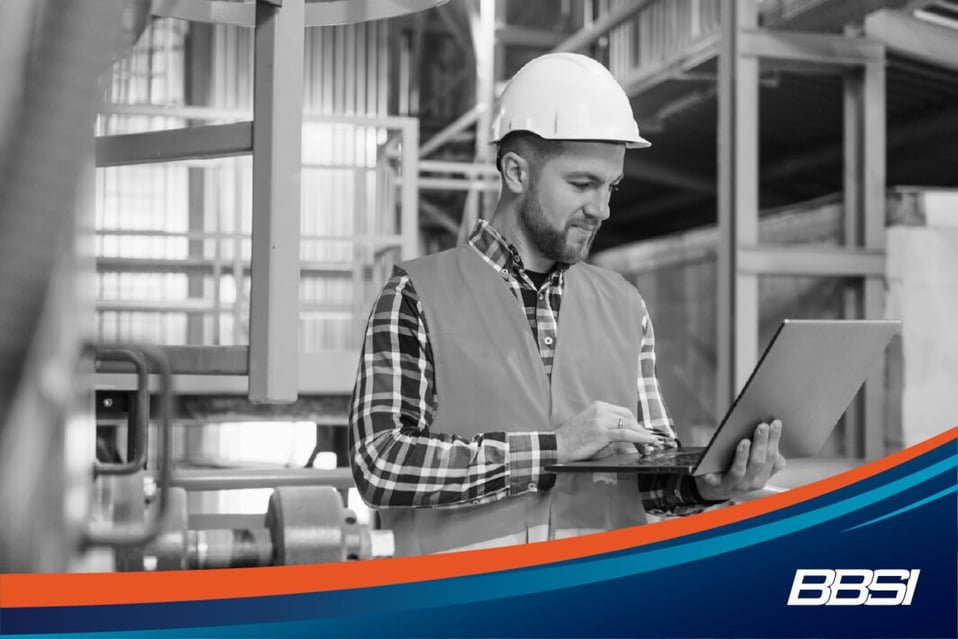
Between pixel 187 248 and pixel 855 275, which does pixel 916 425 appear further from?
pixel 187 248

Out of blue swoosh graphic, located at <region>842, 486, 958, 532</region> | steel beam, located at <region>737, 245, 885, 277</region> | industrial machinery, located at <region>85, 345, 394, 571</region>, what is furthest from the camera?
steel beam, located at <region>737, 245, 885, 277</region>

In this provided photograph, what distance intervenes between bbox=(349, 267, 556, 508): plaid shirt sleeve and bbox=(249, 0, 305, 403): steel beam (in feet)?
2.34

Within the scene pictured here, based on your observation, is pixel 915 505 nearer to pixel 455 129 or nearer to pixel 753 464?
pixel 753 464

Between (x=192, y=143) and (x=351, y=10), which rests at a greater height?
(x=351, y=10)

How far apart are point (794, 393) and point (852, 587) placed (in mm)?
665

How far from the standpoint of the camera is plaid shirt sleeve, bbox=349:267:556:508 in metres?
1.74

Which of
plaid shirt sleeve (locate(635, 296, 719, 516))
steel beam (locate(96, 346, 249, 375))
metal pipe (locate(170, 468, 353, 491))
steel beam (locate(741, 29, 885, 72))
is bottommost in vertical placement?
metal pipe (locate(170, 468, 353, 491))

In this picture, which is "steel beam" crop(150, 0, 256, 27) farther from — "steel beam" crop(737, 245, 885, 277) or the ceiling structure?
"steel beam" crop(737, 245, 885, 277)

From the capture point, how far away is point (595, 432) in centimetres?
172

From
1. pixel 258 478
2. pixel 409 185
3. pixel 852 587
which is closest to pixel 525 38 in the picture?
pixel 409 185

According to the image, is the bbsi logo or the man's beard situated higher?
the man's beard

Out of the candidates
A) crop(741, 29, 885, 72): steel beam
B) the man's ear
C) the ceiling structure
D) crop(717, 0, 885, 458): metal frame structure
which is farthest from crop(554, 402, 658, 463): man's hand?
crop(741, 29, 885, 72): steel beam

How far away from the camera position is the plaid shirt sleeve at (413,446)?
174 centimetres

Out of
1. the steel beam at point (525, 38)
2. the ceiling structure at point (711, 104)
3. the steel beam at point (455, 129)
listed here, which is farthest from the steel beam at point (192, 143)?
the steel beam at point (525, 38)
